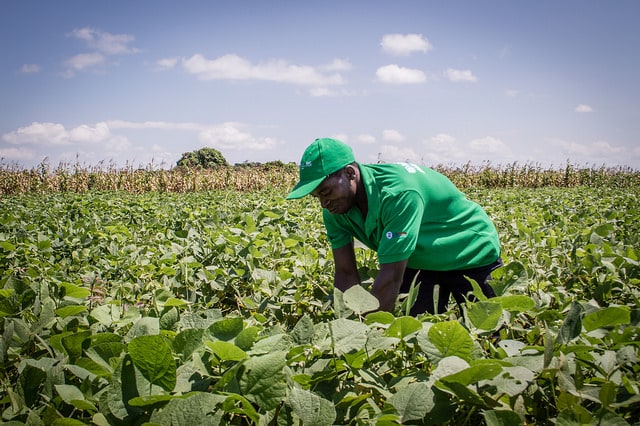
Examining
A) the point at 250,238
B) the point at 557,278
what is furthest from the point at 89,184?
the point at 557,278

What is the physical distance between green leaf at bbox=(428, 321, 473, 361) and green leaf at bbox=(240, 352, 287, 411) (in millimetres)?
306

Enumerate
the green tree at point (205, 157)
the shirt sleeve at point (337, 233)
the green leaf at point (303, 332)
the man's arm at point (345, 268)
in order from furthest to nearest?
the green tree at point (205, 157) < the shirt sleeve at point (337, 233) < the man's arm at point (345, 268) < the green leaf at point (303, 332)

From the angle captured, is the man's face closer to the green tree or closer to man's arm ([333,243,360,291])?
man's arm ([333,243,360,291])

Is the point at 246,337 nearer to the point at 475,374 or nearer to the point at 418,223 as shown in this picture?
the point at 475,374

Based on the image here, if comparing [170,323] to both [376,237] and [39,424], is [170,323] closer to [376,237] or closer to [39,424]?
[39,424]

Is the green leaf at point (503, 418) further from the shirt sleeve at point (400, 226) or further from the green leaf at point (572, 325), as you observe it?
the shirt sleeve at point (400, 226)

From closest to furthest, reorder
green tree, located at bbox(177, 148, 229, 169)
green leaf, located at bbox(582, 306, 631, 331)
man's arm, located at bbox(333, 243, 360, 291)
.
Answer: green leaf, located at bbox(582, 306, 631, 331) < man's arm, located at bbox(333, 243, 360, 291) < green tree, located at bbox(177, 148, 229, 169)

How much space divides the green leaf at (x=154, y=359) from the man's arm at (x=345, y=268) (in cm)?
178

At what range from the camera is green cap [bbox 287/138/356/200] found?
2.27 meters

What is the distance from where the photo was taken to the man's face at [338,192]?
7.64ft

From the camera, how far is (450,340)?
88 cm

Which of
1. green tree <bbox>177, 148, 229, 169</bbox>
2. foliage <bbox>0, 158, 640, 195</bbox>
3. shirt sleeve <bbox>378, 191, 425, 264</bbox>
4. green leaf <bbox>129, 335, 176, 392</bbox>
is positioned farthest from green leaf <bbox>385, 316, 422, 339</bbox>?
green tree <bbox>177, 148, 229, 169</bbox>

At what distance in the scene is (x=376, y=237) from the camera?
Result: 2559mm

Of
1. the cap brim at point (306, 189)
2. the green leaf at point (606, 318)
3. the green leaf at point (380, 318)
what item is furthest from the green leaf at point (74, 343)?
the cap brim at point (306, 189)
